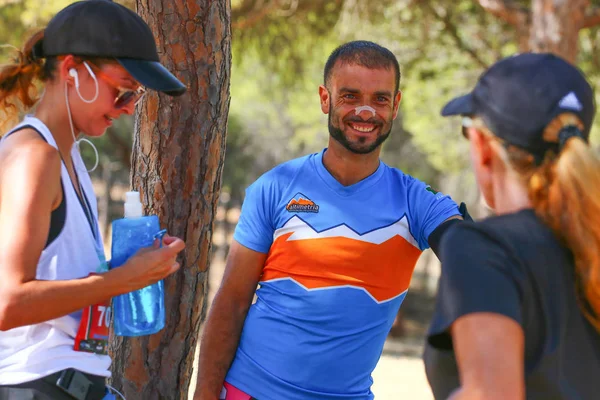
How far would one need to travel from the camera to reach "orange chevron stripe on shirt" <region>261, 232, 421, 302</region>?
2705 mm

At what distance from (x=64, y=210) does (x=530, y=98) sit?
3.69 ft

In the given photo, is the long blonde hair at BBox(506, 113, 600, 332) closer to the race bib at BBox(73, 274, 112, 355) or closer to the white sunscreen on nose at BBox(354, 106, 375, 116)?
the race bib at BBox(73, 274, 112, 355)

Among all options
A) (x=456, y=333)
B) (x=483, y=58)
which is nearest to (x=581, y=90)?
(x=456, y=333)

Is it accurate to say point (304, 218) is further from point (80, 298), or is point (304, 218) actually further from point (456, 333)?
point (456, 333)

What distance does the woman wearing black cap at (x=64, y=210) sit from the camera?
1.85 meters

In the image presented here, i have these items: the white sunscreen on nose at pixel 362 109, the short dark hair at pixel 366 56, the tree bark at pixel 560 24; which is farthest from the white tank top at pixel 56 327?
the tree bark at pixel 560 24

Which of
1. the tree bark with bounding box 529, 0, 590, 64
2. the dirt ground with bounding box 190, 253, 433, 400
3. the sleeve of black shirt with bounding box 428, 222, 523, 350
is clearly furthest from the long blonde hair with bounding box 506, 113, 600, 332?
the tree bark with bounding box 529, 0, 590, 64

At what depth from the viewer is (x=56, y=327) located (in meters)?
2.01

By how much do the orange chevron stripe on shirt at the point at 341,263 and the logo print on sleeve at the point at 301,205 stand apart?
9 cm

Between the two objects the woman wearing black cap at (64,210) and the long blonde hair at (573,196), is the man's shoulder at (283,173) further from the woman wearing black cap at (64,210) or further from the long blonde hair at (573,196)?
the long blonde hair at (573,196)

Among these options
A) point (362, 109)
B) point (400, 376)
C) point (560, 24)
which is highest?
point (560, 24)

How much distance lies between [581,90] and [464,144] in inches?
652

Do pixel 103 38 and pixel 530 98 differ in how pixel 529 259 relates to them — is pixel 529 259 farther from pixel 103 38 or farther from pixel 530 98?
pixel 103 38

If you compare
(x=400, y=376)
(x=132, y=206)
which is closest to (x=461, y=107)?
(x=132, y=206)
